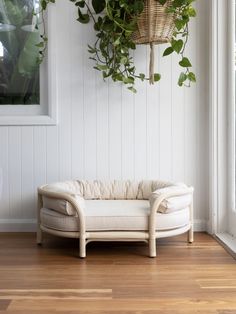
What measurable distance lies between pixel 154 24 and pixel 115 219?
1459mm

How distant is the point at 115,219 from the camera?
2818 millimetres

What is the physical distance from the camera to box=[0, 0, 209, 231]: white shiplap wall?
11.6 ft

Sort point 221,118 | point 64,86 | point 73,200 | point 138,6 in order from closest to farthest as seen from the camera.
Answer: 1. point 73,200
2. point 138,6
3. point 221,118
4. point 64,86

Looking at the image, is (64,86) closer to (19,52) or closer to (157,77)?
(19,52)

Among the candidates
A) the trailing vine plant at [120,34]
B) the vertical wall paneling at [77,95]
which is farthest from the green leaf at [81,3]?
the vertical wall paneling at [77,95]

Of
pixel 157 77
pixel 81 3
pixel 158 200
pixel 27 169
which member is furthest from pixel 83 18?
pixel 158 200

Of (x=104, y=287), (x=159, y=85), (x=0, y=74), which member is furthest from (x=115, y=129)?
(x=104, y=287)

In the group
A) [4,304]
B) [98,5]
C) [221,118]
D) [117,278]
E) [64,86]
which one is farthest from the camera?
[64,86]

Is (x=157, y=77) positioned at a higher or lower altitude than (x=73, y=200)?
higher

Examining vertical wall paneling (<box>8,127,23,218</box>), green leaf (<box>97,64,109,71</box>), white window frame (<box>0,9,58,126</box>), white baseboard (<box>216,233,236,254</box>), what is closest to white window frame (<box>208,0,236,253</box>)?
white baseboard (<box>216,233,236,254</box>)

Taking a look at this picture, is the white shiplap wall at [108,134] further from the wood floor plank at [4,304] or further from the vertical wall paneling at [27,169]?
the wood floor plank at [4,304]

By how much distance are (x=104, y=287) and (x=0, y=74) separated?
2.23 metres

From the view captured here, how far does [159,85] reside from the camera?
11.7 ft

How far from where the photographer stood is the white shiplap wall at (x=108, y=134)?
3533 millimetres
